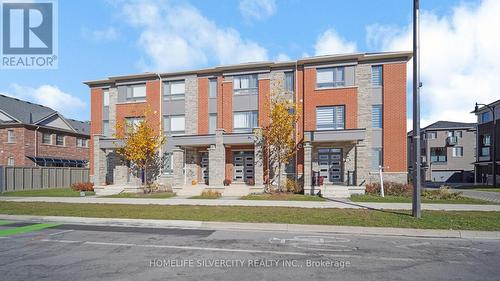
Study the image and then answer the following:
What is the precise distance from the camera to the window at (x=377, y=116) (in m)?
22.4

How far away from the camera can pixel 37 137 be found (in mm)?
33750

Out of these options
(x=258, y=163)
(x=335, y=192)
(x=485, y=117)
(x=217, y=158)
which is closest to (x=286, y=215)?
(x=335, y=192)

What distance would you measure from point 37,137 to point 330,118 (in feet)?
101

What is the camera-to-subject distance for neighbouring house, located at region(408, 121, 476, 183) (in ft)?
168

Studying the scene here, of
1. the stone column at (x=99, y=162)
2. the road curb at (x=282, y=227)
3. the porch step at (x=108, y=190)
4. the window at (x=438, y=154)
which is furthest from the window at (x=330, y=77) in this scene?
the window at (x=438, y=154)

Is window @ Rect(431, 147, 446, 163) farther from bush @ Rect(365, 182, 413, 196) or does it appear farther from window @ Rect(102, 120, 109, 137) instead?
window @ Rect(102, 120, 109, 137)

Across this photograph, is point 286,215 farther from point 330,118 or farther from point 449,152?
point 449,152

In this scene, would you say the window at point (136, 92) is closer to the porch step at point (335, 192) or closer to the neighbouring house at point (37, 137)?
the neighbouring house at point (37, 137)

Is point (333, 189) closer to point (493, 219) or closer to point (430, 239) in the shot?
point (493, 219)

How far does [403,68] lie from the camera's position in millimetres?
21922

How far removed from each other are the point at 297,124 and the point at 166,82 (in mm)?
11585

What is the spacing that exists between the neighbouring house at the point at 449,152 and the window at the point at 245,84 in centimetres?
3758

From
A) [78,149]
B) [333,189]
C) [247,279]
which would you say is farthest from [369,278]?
[78,149]

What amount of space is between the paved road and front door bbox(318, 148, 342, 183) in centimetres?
1326
